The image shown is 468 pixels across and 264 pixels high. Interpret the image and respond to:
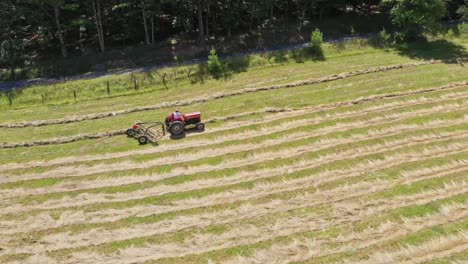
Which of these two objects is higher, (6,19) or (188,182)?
(6,19)

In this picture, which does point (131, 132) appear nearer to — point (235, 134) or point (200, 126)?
point (200, 126)

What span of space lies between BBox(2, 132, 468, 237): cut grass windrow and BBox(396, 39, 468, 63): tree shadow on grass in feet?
Result: 58.8

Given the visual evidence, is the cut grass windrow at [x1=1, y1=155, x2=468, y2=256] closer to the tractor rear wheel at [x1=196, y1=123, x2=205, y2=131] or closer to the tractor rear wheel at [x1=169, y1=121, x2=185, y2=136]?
the tractor rear wheel at [x1=169, y1=121, x2=185, y2=136]

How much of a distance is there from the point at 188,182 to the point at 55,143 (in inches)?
401

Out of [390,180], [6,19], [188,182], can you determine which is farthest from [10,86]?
[390,180]

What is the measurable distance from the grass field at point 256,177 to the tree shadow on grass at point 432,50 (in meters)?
4.34

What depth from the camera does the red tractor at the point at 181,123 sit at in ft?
75.4

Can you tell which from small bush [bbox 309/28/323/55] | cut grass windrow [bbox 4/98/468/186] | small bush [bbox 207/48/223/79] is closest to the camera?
cut grass windrow [bbox 4/98/468/186]

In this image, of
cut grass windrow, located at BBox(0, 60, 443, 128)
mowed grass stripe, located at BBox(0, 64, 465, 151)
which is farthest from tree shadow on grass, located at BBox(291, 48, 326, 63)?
mowed grass stripe, located at BBox(0, 64, 465, 151)

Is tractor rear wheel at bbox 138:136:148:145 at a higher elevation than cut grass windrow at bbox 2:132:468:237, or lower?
higher

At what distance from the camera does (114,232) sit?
52.6 ft

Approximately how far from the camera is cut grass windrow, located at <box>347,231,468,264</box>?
13.8 meters

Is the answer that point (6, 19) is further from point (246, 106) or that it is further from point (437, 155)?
point (437, 155)

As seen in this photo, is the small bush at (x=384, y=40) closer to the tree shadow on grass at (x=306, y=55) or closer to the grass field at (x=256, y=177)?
the tree shadow on grass at (x=306, y=55)
